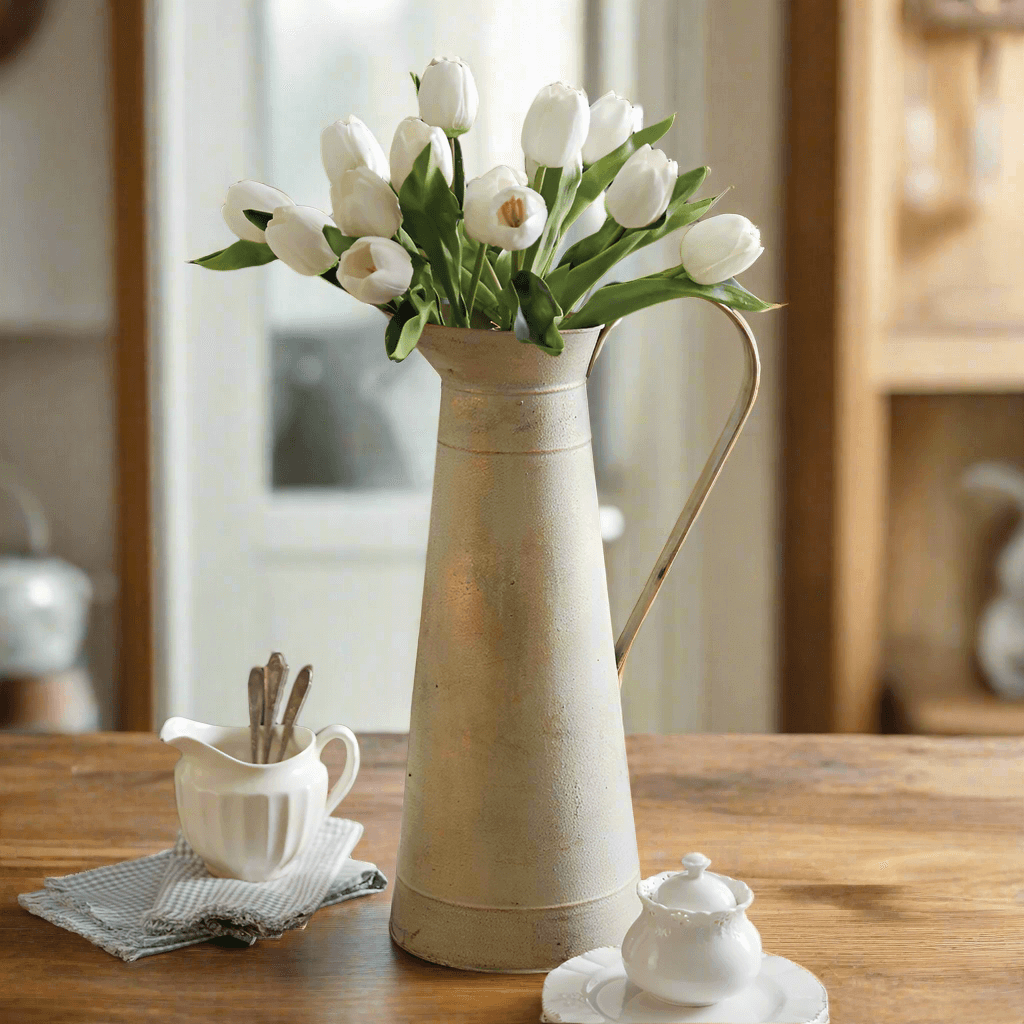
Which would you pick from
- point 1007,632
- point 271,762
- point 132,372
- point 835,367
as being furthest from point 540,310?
point 132,372

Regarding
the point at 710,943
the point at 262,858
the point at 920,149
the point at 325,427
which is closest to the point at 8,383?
the point at 325,427

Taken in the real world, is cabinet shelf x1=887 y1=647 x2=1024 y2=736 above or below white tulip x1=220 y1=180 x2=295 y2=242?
below

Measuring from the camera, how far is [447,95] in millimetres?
732

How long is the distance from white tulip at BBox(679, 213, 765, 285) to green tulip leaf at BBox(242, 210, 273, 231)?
0.79 feet

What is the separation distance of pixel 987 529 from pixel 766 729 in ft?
1.72

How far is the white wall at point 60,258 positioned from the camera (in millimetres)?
2463

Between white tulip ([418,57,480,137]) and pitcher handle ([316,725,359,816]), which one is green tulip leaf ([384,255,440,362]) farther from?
pitcher handle ([316,725,359,816])

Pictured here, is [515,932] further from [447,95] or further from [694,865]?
[447,95]

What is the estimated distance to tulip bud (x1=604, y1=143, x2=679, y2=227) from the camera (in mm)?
705

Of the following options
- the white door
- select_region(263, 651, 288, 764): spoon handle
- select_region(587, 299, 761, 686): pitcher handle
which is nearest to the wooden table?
select_region(263, 651, 288, 764): spoon handle

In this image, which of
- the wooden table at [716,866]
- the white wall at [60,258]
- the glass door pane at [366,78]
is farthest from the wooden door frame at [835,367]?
the white wall at [60,258]

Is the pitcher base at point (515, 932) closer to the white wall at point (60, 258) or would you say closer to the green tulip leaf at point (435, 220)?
Answer: the green tulip leaf at point (435, 220)

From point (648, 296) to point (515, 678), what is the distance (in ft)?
0.75

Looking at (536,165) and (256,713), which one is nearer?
A: (536,165)
